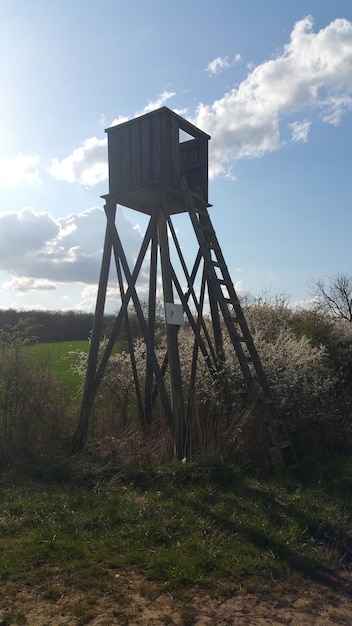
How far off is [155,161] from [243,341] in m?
3.17

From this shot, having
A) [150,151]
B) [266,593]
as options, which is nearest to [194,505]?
[266,593]

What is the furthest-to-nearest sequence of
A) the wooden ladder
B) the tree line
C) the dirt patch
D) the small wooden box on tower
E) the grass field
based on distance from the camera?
the tree line → the small wooden box on tower → the wooden ladder → the grass field → the dirt patch

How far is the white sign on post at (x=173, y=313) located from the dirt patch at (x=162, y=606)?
406cm

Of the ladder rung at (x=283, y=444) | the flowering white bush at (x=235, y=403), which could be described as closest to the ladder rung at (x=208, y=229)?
the flowering white bush at (x=235, y=403)

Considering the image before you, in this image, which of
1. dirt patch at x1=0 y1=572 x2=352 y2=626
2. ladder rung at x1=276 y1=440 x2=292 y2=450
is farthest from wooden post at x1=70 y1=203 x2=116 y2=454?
dirt patch at x1=0 y1=572 x2=352 y2=626

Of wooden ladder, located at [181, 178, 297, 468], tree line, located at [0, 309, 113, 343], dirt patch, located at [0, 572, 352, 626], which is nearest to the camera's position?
dirt patch, located at [0, 572, 352, 626]

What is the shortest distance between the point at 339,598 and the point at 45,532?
2585 mm

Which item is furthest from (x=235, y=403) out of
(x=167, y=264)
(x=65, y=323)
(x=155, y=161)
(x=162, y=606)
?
(x=65, y=323)

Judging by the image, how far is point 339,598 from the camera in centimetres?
379

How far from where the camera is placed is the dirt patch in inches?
132

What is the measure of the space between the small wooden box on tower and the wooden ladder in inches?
12.7

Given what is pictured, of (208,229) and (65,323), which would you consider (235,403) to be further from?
(65,323)

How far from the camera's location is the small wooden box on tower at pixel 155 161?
805 centimetres

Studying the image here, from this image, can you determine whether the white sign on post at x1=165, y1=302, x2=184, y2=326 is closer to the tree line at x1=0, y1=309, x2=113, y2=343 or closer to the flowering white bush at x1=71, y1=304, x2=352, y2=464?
the flowering white bush at x1=71, y1=304, x2=352, y2=464
